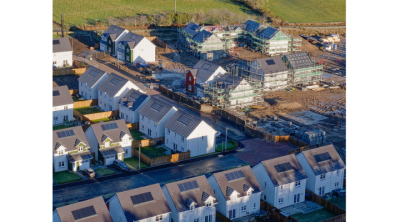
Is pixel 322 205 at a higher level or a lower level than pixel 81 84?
lower

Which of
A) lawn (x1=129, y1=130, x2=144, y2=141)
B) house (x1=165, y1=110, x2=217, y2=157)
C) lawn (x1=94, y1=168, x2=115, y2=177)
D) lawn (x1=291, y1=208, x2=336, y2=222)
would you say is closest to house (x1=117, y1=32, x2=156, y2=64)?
lawn (x1=129, y1=130, x2=144, y2=141)

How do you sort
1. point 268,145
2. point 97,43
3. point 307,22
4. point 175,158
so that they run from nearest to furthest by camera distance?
point 175,158 < point 268,145 < point 97,43 < point 307,22

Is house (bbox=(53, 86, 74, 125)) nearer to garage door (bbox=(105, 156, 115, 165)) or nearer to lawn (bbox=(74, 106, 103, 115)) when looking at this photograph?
lawn (bbox=(74, 106, 103, 115))

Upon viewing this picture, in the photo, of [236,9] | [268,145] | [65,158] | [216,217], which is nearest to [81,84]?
[65,158]

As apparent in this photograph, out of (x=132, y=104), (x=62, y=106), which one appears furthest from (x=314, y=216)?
(x=62, y=106)

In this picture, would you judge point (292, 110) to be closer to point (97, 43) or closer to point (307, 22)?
point (97, 43)

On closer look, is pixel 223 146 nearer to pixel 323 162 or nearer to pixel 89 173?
pixel 323 162
